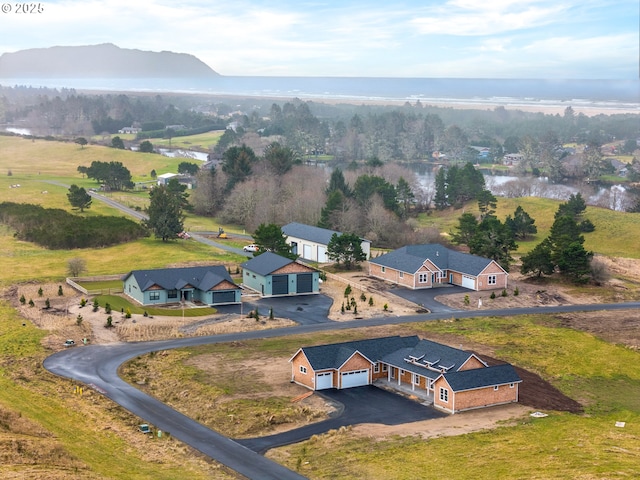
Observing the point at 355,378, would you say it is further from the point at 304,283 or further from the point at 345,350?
the point at 304,283

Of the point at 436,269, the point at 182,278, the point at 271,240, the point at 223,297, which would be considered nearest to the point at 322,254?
the point at 271,240

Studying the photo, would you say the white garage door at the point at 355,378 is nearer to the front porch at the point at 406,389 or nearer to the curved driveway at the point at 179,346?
the front porch at the point at 406,389

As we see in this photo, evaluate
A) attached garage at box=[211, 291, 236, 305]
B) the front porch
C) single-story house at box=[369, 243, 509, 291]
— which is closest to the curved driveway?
single-story house at box=[369, 243, 509, 291]

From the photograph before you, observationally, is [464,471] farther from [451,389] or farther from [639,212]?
[639,212]

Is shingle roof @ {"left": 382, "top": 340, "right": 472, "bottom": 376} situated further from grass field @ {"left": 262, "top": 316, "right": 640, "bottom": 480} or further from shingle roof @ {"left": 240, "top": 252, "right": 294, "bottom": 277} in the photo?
shingle roof @ {"left": 240, "top": 252, "right": 294, "bottom": 277}

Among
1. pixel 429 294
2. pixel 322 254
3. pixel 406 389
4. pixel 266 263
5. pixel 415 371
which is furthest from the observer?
pixel 322 254
